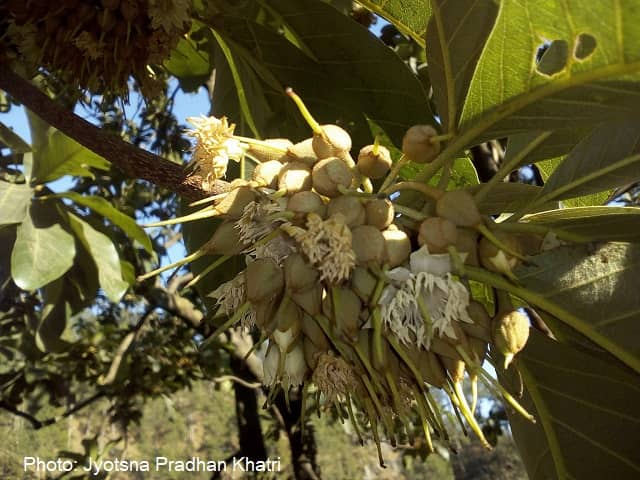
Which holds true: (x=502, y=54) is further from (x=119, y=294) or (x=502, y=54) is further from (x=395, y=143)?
(x=119, y=294)

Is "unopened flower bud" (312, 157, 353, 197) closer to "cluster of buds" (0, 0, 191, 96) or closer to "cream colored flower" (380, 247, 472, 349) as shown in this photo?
"cream colored flower" (380, 247, 472, 349)

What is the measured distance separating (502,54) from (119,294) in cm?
187

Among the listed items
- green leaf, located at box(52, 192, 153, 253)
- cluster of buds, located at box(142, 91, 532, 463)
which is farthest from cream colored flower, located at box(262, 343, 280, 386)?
green leaf, located at box(52, 192, 153, 253)

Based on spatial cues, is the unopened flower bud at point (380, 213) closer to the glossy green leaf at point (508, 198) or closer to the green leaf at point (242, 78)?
the glossy green leaf at point (508, 198)

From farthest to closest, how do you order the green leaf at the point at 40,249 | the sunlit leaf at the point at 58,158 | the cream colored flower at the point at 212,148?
the sunlit leaf at the point at 58,158
the green leaf at the point at 40,249
the cream colored flower at the point at 212,148

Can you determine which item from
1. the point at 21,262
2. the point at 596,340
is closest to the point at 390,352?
the point at 596,340

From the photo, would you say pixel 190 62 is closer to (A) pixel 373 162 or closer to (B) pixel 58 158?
(B) pixel 58 158

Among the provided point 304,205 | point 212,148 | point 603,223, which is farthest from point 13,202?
point 603,223

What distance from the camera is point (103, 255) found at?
7.93 ft

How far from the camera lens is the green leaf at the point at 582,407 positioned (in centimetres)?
97

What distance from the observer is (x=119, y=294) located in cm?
233

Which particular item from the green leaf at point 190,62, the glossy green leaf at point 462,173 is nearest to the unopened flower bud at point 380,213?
the glossy green leaf at point 462,173

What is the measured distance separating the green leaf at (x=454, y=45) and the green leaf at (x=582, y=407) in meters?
0.39

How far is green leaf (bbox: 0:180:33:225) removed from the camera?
7.21 feet
